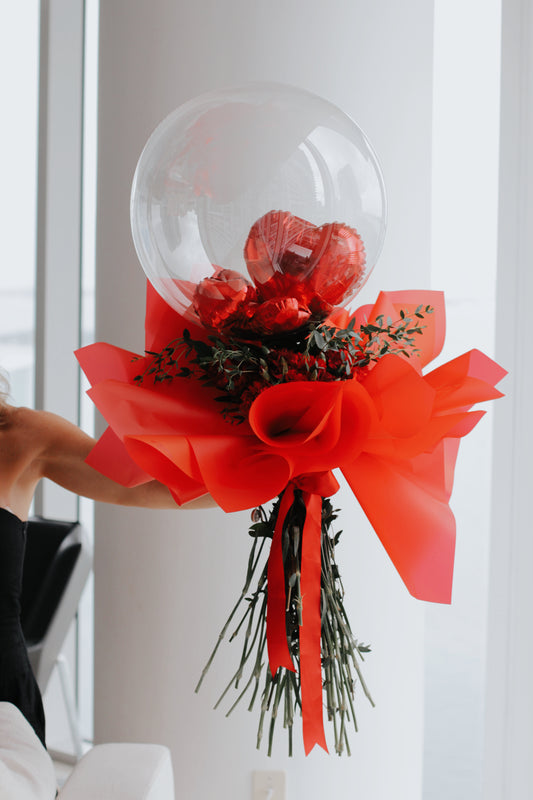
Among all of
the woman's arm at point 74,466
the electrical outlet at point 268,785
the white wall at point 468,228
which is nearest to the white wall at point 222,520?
the electrical outlet at point 268,785

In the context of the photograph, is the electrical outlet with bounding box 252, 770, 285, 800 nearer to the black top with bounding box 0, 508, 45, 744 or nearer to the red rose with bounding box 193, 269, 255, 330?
the black top with bounding box 0, 508, 45, 744

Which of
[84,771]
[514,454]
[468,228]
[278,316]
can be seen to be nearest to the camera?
[278,316]

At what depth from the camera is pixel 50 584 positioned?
5.95ft

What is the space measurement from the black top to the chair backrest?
17.8 inches

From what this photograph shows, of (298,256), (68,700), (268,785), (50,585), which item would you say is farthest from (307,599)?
(68,700)

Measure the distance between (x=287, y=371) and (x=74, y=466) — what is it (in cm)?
74

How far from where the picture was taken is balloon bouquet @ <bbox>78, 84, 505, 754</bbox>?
750 millimetres

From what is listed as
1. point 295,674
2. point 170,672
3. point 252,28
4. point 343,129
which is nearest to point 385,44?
point 252,28

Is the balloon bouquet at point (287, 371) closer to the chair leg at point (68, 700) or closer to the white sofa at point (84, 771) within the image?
the white sofa at point (84, 771)

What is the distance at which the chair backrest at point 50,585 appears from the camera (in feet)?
5.80

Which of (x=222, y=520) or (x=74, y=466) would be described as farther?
(x=222, y=520)

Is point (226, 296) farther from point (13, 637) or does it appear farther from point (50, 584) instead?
point (50, 584)

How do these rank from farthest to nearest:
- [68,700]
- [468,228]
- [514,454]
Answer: [68,700] → [468,228] → [514,454]

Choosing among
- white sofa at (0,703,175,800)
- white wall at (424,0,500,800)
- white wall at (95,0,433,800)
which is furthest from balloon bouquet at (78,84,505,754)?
white wall at (424,0,500,800)
